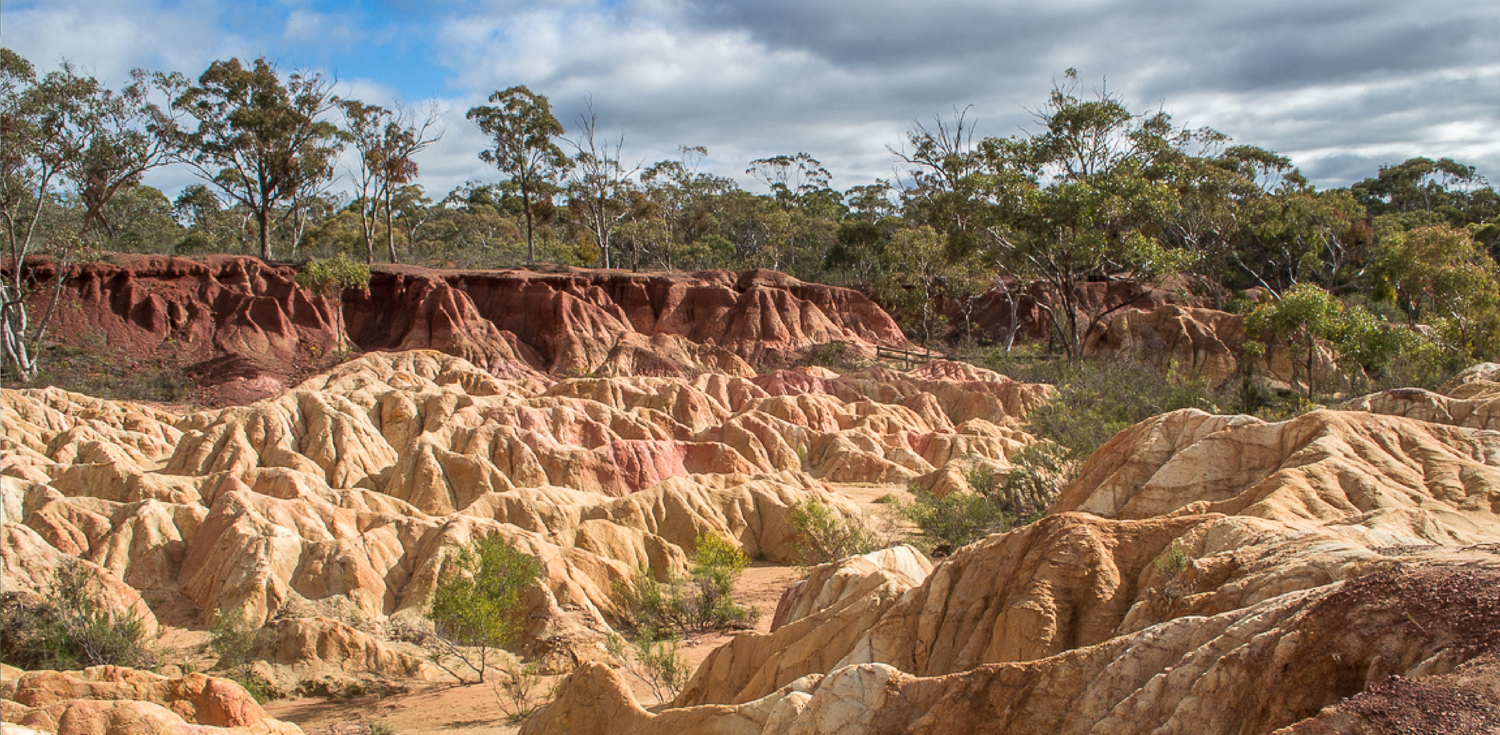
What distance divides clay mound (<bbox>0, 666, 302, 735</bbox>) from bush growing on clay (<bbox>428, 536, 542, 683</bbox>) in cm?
439

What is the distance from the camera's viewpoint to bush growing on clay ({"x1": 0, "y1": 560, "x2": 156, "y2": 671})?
1354 cm

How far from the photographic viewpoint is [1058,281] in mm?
33531

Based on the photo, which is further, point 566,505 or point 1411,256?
point 1411,256

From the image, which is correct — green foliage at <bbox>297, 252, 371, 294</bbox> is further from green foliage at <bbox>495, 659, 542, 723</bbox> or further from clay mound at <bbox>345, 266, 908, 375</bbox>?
green foliage at <bbox>495, 659, 542, 723</bbox>

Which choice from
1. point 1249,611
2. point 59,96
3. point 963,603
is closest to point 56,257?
point 59,96

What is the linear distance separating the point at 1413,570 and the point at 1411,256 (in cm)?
3109

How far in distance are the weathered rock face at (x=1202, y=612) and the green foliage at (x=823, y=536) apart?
8.47 meters

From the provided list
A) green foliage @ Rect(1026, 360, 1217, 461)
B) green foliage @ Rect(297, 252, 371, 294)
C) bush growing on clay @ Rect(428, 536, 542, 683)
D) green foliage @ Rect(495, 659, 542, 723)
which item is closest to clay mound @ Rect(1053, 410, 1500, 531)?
green foliage @ Rect(495, 659, 542, 723)

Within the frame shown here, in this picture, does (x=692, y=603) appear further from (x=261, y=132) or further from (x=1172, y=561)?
(x=261, y=132)

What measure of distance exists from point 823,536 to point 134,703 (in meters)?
14.0

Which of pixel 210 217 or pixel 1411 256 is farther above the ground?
pixel 210 217

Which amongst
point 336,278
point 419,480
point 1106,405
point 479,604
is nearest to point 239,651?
point 479,604

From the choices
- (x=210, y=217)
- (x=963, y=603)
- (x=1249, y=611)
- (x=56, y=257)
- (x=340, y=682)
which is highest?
Answer: (x=210, y=217)

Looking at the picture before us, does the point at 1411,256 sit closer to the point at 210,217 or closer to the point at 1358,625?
the point at 1358,625
